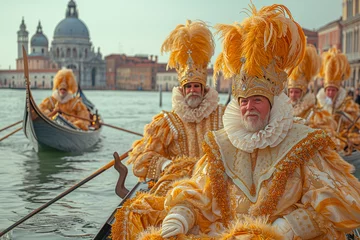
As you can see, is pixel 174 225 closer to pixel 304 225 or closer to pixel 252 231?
pixel 252 231

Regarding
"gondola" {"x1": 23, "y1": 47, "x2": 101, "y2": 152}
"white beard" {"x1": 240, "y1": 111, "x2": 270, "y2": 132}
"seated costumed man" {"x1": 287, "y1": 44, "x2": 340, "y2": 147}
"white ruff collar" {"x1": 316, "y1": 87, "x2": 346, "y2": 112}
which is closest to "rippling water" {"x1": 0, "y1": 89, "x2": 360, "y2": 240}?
"gondola" {"x1": 23, "y1": 47, "x2": 101, "y2": 152}

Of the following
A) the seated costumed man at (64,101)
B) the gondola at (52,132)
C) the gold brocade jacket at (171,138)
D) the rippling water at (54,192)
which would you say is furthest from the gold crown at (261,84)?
the seated costumed man at (64,101)

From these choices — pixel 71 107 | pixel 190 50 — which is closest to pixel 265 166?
pixel 190 50

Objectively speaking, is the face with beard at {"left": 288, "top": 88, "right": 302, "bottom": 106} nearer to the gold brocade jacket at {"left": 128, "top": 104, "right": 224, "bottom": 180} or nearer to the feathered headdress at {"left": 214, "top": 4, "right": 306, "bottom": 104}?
the gold brocade jacket at {"left": 128, "top": 104, "right": 224, "bottom": 180}

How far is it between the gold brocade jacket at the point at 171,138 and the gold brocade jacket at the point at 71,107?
673 centimetres

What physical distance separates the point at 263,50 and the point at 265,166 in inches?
17.0

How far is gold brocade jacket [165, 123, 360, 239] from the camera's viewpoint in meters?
2.53

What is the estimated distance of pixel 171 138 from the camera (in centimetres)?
434

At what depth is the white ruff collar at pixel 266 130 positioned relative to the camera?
2682mm

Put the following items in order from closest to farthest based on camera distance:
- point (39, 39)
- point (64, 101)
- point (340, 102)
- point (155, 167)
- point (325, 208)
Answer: point (325, 208) < point (155, 167) < point (340, 102) < point (64, 101) < point (39, 39)

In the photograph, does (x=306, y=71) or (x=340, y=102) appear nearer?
(x=306, y=71)

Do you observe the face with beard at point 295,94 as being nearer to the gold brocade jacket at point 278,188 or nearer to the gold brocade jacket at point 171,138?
the gold brocade jacket at point 171,138

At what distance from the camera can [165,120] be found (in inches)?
173

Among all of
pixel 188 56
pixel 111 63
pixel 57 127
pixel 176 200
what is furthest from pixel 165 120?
pixel 111 63
